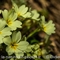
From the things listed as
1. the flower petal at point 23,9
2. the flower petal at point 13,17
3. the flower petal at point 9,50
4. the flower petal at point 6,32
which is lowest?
the flower petal at point 9,50

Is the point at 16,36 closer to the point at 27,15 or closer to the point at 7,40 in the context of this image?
the point at 7,40

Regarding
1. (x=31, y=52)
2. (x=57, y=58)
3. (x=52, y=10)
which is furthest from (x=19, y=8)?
(x=52, y=10)

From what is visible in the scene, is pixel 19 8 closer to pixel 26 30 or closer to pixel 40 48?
pixel 26 30

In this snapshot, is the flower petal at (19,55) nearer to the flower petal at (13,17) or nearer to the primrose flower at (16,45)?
the primrose flower at (16,45)

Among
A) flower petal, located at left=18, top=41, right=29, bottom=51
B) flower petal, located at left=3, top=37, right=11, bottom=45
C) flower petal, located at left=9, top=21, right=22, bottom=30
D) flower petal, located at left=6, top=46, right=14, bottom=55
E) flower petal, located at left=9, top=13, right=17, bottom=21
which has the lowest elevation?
flower petal, located at left=6, top=46, right=14, bottom=55

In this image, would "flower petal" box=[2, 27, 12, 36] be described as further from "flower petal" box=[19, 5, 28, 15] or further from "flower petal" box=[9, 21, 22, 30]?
"flower petal" box=[19, 5, 28, 15]

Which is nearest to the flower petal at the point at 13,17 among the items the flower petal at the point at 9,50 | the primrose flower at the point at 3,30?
the primrose flower at the point at 3,30

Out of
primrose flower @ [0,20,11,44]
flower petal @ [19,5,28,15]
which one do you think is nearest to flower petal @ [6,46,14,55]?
primrose flower @ [0,20,11,44]
